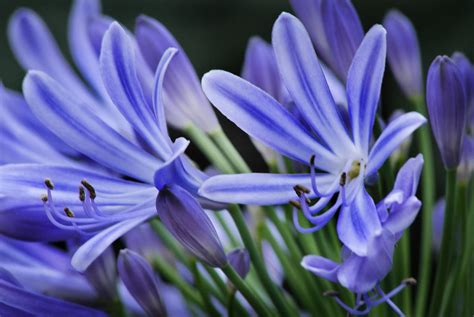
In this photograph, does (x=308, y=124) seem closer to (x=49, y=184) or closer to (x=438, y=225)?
(x=49, y=184)

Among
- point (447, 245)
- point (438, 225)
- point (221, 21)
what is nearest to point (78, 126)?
point (447, 245)

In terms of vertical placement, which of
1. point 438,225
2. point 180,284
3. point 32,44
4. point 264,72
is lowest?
point 438,225

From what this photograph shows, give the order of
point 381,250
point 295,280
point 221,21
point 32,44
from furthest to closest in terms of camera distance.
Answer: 1. point 221,21
2. point 32,44
3. point 295,280
4. point 381,250

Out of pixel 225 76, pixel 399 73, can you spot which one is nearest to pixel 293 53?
pixel 225 76

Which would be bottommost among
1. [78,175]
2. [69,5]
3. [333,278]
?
[333,278]

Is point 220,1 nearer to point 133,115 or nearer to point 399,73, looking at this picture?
point 399,73

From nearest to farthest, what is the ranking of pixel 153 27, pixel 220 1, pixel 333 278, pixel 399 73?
pixel 333 278 → pixel 153 27 → pixel 399 73 → pixel 220 1

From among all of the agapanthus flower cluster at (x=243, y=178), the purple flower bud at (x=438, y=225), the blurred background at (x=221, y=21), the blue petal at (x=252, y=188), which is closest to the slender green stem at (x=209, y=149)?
the agapanthus flower cluster at (x=243, y=178)
